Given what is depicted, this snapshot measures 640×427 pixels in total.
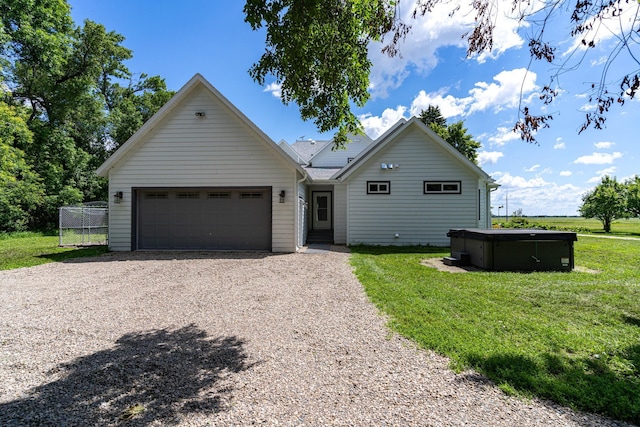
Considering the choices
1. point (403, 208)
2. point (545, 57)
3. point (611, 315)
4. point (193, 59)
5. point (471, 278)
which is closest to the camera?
point (545, 57)

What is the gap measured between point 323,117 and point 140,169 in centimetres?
938

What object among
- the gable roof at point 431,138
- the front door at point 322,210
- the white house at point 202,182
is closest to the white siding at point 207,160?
the white house at point 202,182

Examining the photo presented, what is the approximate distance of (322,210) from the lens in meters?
16.6

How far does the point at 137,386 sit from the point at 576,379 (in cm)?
413

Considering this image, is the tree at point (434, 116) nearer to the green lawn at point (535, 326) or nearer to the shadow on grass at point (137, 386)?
the green lawn at point (535, 326)

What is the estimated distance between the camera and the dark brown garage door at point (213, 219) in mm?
11984

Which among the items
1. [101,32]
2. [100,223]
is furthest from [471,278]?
[101,32]

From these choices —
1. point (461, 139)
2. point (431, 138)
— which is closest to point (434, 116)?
point (461, 139)

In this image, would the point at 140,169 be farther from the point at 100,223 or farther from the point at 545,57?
the point at 545,57

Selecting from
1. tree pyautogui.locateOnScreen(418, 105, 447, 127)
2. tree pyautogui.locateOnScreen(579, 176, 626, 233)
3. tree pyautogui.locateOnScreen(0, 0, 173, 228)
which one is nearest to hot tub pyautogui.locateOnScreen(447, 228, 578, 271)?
tree pyautogui.locateOnScreen(0, 0, 173, 228)

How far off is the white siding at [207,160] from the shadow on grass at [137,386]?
814 cm

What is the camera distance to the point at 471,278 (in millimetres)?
7227

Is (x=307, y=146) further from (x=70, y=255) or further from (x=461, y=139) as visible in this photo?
(x=461, y=139)

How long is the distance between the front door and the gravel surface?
10273mm
